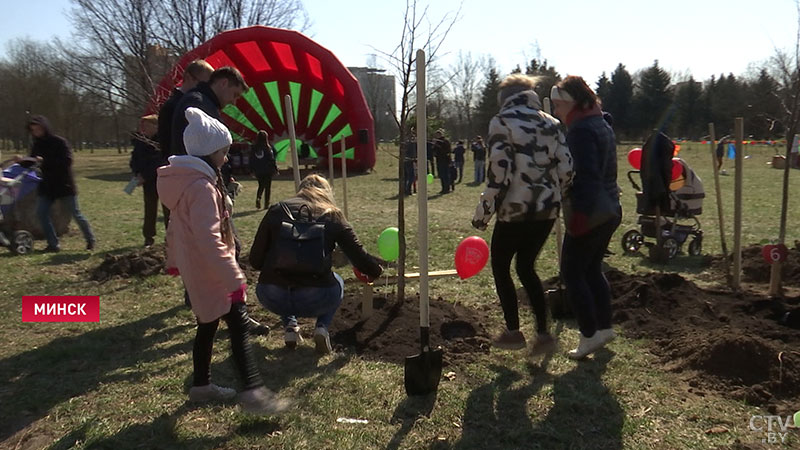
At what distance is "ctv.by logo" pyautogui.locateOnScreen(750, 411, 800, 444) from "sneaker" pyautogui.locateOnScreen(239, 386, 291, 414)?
275cm

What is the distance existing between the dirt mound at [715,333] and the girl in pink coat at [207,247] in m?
2.92

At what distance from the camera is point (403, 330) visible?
4.76 meters

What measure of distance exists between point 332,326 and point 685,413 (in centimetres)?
277

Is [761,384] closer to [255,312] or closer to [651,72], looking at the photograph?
[255,312]

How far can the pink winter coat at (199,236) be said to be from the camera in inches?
121

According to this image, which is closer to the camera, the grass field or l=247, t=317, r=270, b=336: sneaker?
the grass field

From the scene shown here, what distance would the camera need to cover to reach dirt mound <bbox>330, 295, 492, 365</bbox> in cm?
440

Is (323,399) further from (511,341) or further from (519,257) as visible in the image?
(519,257)

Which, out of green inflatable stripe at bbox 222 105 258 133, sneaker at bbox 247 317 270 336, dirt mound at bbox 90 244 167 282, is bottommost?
sneaker at bbox 247 317 270 336

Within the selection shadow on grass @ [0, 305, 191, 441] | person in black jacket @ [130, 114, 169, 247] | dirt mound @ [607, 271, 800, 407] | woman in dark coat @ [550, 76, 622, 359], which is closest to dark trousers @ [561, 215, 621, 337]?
woman in dark coat @ [550, 76, 622, 359]

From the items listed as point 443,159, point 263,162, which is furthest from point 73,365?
point 443,159

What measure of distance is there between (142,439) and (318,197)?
1906 mm

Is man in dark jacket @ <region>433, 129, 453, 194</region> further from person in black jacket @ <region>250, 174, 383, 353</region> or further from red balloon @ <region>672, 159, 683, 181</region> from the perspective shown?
person in black jacket @ <region>250, 174, 383, 353</region>

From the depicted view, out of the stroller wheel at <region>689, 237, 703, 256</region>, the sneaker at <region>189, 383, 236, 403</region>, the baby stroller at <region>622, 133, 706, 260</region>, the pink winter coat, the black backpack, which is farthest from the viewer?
the stroller wheel at <region>689, 237, 703, 256</region>
